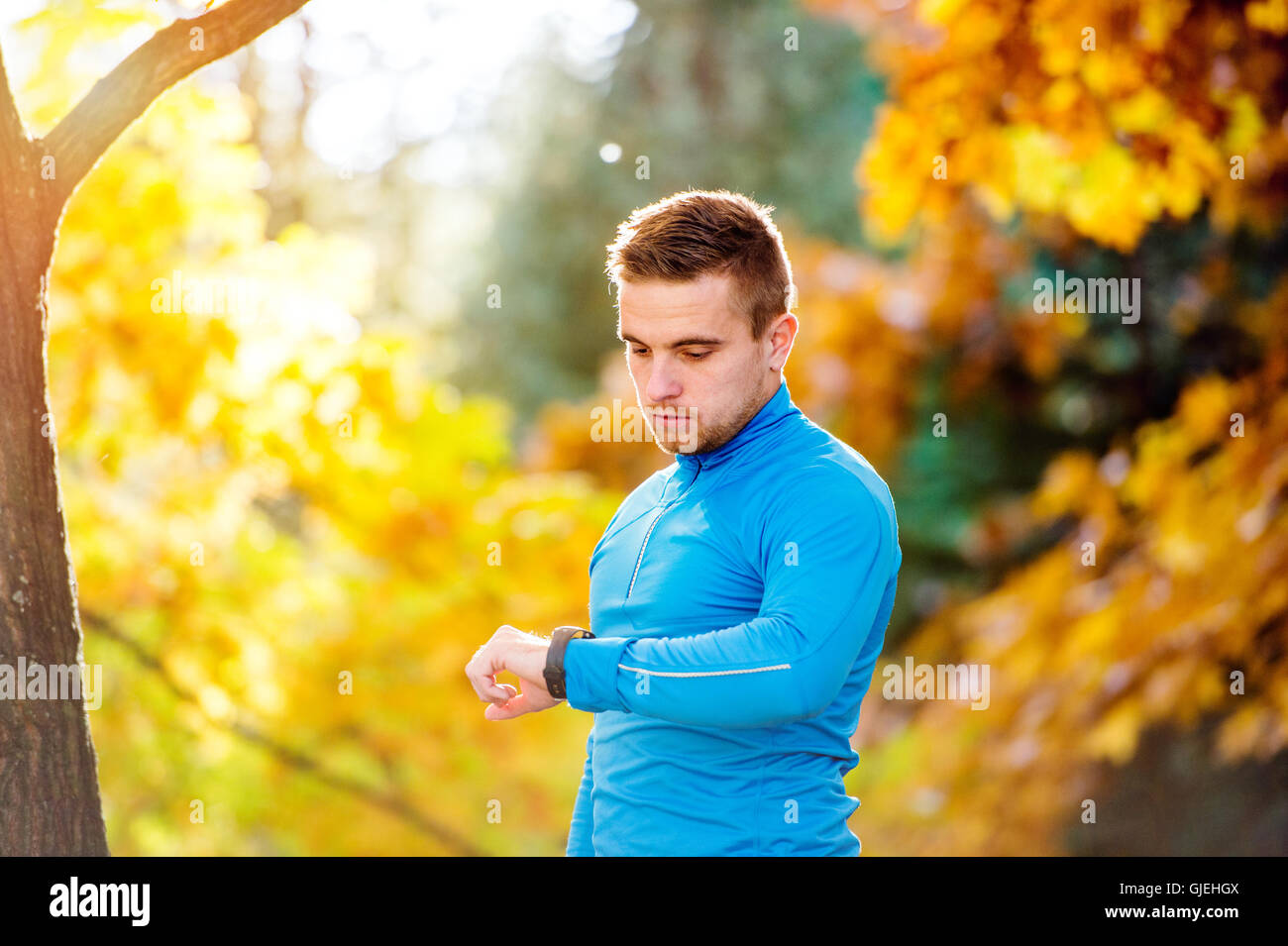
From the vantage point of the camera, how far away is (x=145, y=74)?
2113mm

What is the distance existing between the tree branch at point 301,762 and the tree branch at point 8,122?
3.99m

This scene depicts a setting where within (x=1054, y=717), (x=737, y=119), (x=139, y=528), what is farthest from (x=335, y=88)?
(x=1054, y=717)

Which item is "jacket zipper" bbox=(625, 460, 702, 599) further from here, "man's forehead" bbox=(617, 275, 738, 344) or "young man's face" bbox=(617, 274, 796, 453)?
"man's forehead" bbox=(617, 275, 738, 344)

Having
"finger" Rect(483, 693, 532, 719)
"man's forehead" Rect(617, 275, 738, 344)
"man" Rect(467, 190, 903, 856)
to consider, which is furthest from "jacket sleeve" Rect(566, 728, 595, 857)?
"man's forehead" Rect(617, 275, 738, 344)

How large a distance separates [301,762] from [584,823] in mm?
→ 4822

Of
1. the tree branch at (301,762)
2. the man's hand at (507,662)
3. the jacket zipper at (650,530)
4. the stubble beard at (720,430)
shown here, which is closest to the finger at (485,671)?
the man's hand at (507,662)

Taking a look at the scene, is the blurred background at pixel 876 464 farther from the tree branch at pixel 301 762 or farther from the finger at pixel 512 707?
the finger at pixel 512 707

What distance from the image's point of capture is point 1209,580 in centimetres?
420

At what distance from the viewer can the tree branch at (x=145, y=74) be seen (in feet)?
6.88

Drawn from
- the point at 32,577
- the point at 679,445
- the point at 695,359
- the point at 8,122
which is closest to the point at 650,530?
the point at 679,445

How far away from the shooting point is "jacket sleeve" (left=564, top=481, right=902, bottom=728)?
5.03 ft

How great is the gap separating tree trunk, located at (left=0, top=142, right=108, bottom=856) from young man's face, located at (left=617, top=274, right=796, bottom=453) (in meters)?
1.04

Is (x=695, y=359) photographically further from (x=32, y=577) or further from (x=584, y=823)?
(x=32, y=577)

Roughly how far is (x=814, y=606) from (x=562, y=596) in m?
4.11
